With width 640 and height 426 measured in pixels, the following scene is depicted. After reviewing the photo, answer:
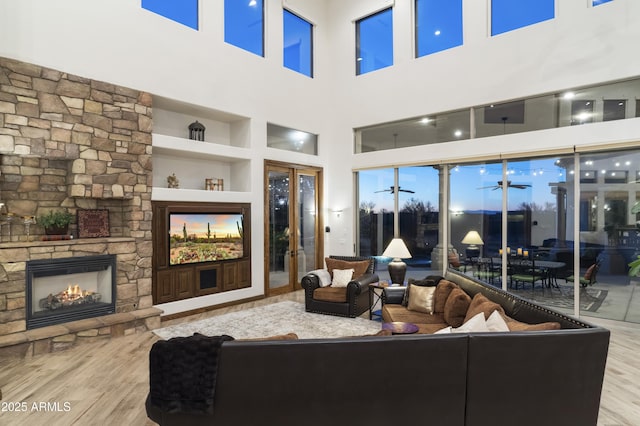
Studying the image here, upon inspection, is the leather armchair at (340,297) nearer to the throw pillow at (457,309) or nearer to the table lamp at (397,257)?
the table lamp at (397,257)

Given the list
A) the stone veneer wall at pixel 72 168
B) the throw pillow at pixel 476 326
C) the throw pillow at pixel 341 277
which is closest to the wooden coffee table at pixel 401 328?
the throw pillow at pixel 476 326

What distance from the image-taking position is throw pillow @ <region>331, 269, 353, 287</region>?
233 inches

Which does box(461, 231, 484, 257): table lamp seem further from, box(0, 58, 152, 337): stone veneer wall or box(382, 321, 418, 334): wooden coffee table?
box(0, 58, 152, 337): stone veneer wall

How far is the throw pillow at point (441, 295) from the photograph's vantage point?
14.2 ft

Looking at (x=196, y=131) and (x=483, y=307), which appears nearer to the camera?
(x=483, y=307)

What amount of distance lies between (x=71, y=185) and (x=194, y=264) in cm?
217

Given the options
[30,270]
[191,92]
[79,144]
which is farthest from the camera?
[191,92]

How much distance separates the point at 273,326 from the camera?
17.4 ft

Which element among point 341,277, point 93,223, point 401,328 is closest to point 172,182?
point 93,223

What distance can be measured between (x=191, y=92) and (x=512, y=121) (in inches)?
215

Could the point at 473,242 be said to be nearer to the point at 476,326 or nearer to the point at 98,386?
the point at 476,326

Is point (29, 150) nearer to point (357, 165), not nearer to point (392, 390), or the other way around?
point (392, 390)

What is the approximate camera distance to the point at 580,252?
5.60 metres

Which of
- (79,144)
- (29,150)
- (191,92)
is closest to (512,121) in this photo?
(191,92)
